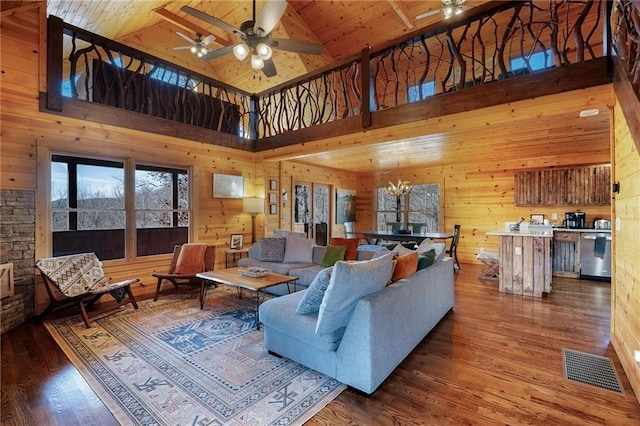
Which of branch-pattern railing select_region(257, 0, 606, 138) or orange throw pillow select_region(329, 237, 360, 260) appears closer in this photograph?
branch-pattern railing select_region(257, 0, 606, 138)

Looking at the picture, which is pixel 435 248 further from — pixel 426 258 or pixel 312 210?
pixel 312 210

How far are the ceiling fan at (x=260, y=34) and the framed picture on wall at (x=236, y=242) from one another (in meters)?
3.37

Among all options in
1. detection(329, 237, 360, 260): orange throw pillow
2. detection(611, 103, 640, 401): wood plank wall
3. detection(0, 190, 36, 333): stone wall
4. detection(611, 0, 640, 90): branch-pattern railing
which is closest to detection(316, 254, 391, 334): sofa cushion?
detection(611, 103, 640, 401): wood plank wall

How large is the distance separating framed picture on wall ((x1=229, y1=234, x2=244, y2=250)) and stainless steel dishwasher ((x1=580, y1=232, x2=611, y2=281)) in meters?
6.42

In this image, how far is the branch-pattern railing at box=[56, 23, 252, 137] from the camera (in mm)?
4316

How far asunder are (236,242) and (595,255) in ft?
21.8

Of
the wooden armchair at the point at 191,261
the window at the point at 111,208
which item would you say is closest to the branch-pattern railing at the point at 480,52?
the window at the point at 111,208

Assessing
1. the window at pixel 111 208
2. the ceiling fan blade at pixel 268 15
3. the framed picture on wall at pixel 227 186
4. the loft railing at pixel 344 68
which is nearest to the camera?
the ceiling fan blade at pixel 268 15

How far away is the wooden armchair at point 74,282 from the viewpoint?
136 inches

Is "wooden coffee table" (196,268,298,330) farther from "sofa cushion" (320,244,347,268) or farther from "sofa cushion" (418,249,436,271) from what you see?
"sofa cushion" (418,249,436,271)

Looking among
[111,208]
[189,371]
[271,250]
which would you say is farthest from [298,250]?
[111,208]

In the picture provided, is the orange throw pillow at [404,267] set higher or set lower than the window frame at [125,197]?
lower

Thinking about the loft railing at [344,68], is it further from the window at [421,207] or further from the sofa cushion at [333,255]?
the window at [421,207]

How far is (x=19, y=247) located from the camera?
3.66m
